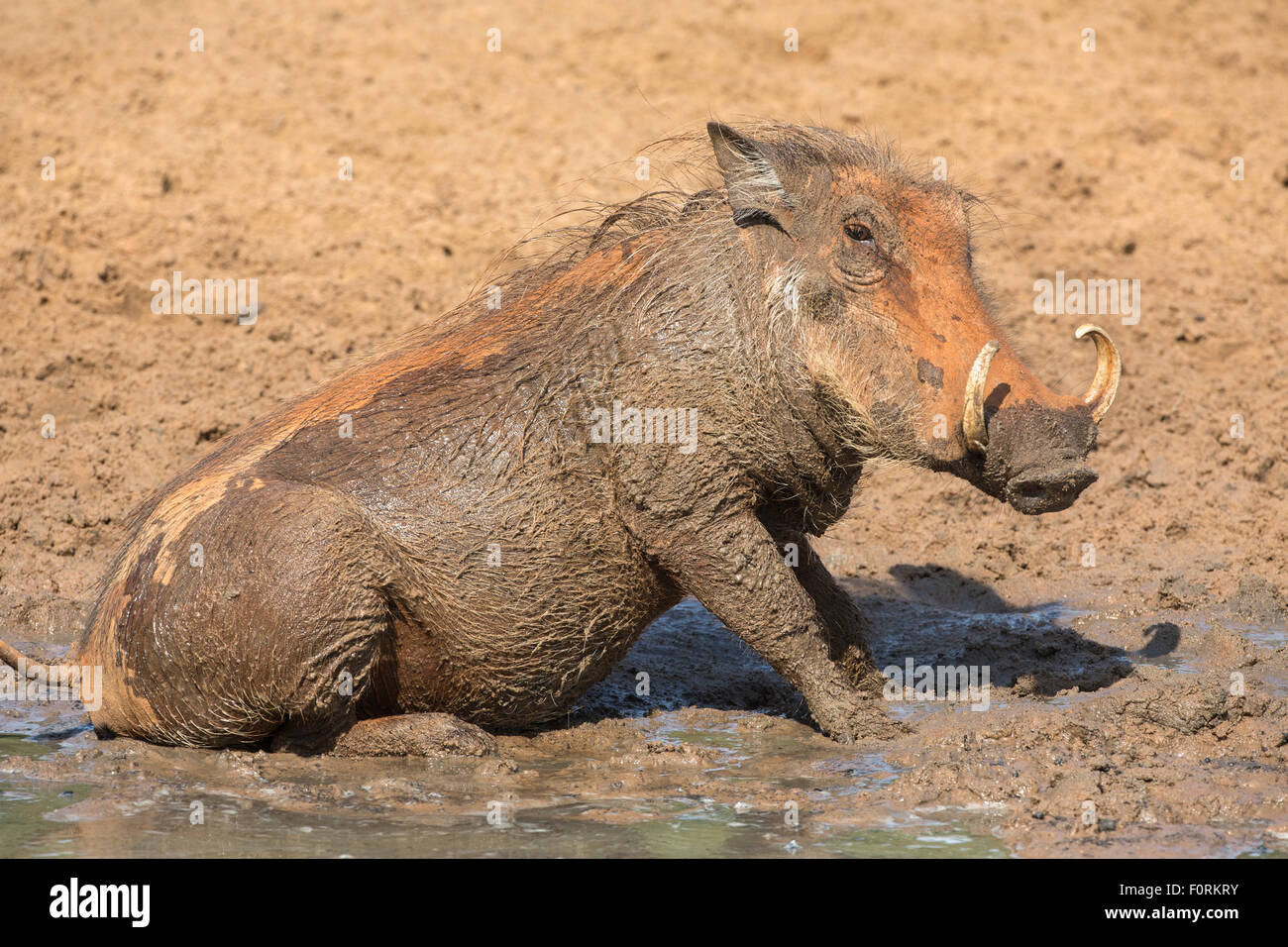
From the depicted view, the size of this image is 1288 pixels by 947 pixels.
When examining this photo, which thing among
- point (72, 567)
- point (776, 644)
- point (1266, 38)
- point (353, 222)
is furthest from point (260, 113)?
point (1266, 38)

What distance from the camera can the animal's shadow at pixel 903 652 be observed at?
22.1 feet

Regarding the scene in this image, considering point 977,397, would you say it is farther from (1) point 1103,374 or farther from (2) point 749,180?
(2) point 749,180

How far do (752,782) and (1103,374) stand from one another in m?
1.97

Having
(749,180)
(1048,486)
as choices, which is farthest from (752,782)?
(749,180)

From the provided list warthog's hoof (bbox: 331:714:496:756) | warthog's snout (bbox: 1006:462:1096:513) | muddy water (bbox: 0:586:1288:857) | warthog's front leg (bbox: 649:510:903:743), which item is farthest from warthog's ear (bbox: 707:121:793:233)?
warthog's hoof (bbox: 331:714:496:756)

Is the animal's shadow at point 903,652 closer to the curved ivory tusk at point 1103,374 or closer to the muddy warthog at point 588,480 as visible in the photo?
the muddy warthog at point 588,480

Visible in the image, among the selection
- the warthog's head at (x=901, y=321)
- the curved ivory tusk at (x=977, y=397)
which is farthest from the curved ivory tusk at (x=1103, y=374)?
the curved ivory tusk at (x=977, y=397)

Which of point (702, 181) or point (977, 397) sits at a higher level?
point (702, 181)

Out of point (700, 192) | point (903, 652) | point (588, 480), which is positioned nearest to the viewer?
point (588, 480)

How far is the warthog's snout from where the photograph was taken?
517cm

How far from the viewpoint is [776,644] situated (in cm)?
581

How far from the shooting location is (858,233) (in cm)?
558

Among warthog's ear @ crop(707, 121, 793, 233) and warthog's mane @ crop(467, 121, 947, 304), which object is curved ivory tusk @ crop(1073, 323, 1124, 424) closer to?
warthog's mane @ crop(467, 121, 947, 304)

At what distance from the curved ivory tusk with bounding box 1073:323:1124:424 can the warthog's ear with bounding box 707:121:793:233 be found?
1203mm
